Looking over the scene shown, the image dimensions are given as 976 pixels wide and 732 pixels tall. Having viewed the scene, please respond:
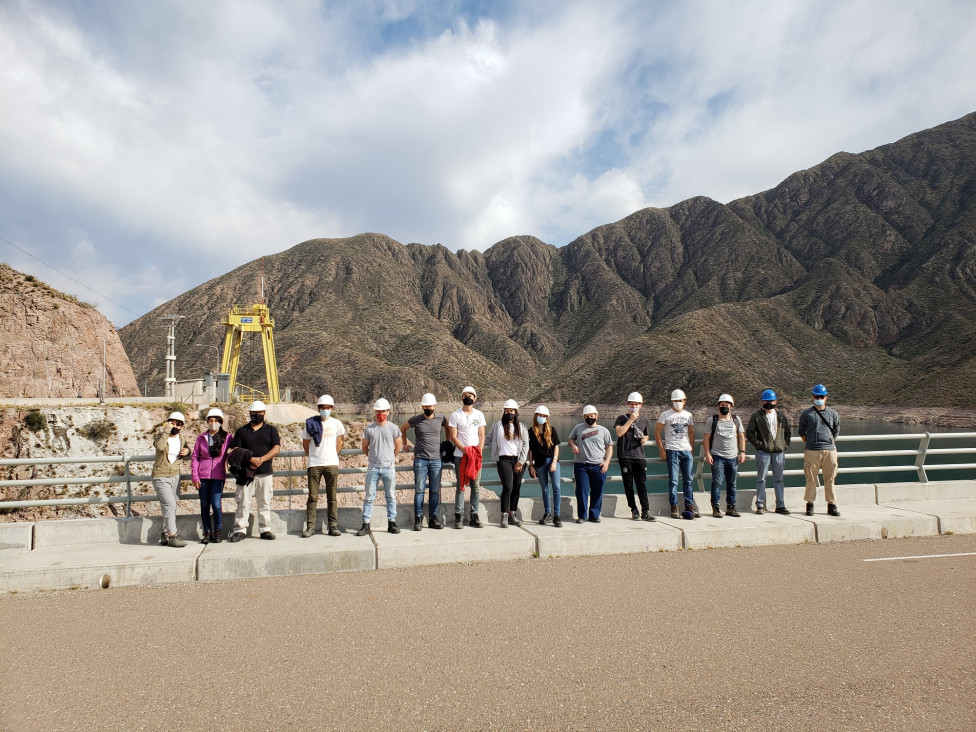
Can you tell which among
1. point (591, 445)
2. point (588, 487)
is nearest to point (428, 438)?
point (591, 445)

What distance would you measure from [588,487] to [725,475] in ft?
6.88

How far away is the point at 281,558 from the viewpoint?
642cm

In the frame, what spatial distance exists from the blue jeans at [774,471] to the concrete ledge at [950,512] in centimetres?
199

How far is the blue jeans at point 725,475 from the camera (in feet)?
28.3

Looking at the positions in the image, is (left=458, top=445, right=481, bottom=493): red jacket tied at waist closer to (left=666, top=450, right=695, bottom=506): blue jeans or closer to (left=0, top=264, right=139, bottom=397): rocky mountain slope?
(left=666, top=450, right=695, bottom=506): blue jeans

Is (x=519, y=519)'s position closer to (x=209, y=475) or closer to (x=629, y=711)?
(x=209, y=475)

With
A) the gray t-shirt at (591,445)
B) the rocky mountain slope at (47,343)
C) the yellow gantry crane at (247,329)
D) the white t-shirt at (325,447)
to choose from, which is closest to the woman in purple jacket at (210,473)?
the white t-shirt at (325,447)

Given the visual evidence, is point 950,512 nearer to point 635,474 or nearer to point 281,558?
point 635,474

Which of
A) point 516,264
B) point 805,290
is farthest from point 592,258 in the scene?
point 805,290

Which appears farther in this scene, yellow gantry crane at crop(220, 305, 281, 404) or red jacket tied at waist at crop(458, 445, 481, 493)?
yellow gantry crane at crop(220, 305, 281, 404)

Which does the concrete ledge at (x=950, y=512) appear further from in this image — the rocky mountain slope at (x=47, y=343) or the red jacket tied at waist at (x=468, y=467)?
the rocky mountain slope at (x=47, y=343)

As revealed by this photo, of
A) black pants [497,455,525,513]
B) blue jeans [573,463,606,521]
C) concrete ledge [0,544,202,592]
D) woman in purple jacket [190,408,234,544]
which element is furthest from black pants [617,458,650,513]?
concrete ledge [0,544,202,592]

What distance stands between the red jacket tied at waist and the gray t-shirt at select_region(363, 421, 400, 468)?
887 mm

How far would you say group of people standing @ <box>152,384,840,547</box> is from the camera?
23.4 ft
